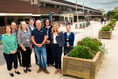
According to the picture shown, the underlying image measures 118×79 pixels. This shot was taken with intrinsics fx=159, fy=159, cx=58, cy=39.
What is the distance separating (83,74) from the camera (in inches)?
185

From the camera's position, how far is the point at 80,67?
4715mm

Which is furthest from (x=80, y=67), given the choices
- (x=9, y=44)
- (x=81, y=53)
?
(x=9, y=44)

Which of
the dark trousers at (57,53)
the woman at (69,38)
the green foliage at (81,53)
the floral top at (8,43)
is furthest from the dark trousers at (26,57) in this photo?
the green foliage at (81,53)

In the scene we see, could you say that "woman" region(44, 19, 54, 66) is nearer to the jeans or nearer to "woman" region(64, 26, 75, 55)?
the jeans

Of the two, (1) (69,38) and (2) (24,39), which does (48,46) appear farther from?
(2) (24,39)

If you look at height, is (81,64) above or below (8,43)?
below

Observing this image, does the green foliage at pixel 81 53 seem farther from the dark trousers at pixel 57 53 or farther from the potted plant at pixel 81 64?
the dark trousers at pixel 57 53

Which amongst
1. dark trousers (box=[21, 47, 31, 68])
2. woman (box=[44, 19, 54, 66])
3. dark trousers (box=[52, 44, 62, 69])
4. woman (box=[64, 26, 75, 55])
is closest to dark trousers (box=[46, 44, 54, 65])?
woman (box=[44, 19, 54, 66])

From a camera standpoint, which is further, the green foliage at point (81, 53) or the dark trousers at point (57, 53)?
the dark trousers at point (57, 53)

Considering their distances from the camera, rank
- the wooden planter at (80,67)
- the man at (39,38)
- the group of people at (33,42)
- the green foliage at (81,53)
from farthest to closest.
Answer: the man at (39,38)
the group of people at (33,42)
the green foliage at (81,53)
the wooden planter at (80,67)

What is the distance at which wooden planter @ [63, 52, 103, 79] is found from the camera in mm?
4571

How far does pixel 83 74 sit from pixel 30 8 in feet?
73.0

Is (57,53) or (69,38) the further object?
(69,38)

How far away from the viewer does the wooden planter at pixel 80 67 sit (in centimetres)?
457
